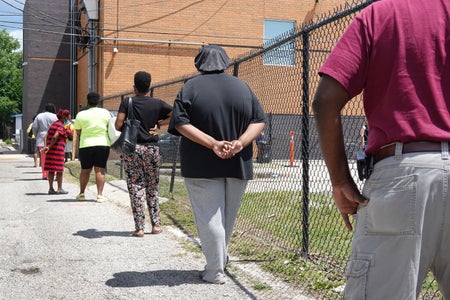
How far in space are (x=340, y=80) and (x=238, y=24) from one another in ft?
70.6

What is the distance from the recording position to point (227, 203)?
4824 millimetres

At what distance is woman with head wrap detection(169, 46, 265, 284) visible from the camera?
4.62 m

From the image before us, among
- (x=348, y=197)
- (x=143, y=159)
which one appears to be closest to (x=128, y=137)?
(x=143, y=159)

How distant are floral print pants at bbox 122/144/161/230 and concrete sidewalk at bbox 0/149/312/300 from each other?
367mm

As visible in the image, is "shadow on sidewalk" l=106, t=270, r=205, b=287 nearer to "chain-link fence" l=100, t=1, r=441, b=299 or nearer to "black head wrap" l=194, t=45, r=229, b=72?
"chain-link fence" l=100, t=1, r=441, b=299

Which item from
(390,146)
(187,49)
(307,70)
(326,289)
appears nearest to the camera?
(390,146)

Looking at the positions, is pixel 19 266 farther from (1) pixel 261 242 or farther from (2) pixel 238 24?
(2) pixel 238 24

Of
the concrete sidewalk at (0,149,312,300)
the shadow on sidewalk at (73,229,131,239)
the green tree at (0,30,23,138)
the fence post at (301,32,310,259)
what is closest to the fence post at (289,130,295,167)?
the fence post at (301,32,310,259)

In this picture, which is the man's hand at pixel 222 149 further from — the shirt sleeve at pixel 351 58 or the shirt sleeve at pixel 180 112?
the shirt sleeve at pixel 351 58

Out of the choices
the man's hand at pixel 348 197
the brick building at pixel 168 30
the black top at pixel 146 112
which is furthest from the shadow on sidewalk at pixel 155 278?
the brick building at pixel 168 30

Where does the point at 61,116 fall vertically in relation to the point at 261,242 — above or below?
above

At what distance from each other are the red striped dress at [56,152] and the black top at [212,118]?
261 inches

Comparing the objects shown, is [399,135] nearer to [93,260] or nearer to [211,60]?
[211,60]

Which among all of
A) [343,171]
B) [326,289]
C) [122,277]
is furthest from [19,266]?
[343,171]
